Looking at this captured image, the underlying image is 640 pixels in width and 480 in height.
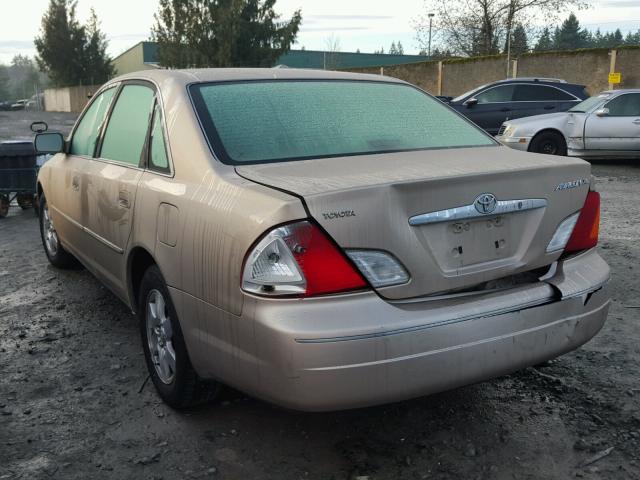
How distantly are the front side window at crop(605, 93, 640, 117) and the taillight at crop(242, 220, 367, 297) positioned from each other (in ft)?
38.4

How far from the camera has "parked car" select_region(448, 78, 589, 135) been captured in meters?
15.4

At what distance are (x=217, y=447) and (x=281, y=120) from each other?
1.49 metres

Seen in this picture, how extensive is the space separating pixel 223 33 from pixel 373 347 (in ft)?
124

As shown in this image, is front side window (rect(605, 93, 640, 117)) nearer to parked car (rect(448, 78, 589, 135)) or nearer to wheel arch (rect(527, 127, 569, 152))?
wheel arch (rect(527, 127, 569, 152))

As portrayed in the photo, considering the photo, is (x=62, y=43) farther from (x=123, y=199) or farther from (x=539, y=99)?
(x=123, y=199)

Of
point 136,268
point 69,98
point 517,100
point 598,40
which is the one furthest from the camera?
point 598,40

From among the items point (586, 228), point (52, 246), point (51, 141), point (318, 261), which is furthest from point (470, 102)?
point (318, 261)

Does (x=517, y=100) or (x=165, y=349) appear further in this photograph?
(x=517, y=100)

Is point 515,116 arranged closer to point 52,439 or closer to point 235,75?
point 235,75

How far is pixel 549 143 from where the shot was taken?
12.8m

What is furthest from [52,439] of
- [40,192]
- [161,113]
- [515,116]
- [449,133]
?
[515,116]

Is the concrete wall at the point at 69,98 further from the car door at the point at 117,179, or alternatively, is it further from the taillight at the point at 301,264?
the taillight at the point at 301,264

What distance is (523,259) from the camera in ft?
8.82

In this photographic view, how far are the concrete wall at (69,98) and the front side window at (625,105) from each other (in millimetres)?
43861
